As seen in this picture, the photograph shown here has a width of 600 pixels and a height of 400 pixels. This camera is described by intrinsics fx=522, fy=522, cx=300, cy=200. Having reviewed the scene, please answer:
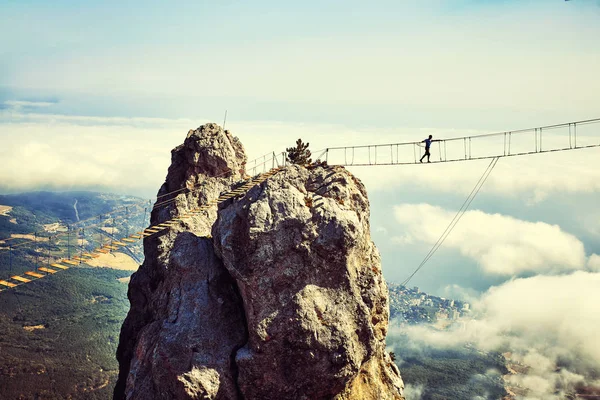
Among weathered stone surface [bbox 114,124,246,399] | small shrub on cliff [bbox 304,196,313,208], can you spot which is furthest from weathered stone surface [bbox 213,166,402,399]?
weathered stone surface [bbox 114,124,246,399]

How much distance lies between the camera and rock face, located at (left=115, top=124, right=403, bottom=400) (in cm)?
3466

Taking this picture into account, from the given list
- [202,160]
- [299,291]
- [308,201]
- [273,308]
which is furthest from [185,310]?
[202,160]

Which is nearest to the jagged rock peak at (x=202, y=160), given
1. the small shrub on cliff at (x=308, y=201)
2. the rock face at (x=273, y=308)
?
the rock face at (x=273, y=308)

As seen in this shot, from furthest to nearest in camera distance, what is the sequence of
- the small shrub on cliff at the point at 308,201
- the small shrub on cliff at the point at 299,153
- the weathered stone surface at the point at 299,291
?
the small shrub on cliff at the point at 299,153 → the small shrub on cliff at the point at 308,201 → the weathered stone surface at the point at 299,291

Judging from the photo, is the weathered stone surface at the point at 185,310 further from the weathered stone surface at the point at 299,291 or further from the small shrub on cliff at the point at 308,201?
the small shrub on cliff at the point at 308,201

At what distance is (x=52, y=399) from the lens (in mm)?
168375

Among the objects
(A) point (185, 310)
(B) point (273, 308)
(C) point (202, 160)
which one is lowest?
(A) point (185, 310)

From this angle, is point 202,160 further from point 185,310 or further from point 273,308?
point 273,308

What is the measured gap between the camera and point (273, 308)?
115 ft

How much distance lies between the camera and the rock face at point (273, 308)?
114ft

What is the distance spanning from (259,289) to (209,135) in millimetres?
24383

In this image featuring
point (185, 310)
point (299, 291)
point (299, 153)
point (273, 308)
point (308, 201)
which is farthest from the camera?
point (299, 153)

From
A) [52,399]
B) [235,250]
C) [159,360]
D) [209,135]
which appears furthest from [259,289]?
[52,399]

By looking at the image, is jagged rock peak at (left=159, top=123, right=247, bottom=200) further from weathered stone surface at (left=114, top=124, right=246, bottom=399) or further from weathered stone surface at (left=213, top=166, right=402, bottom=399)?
weathered stone surface at (left=213, top=166, right=402, bottom=399)
